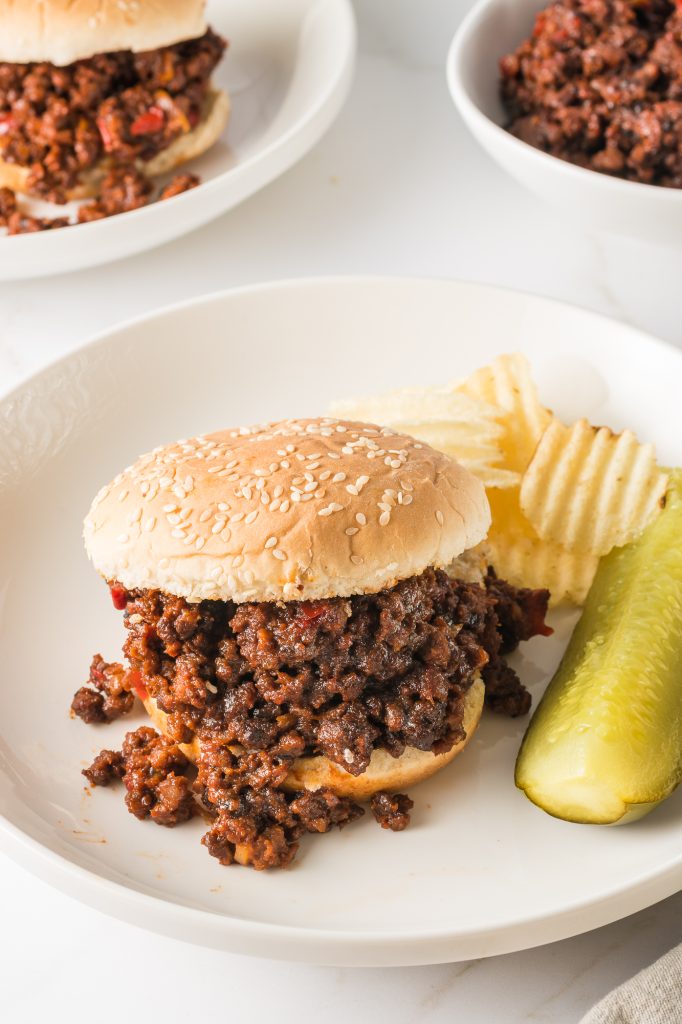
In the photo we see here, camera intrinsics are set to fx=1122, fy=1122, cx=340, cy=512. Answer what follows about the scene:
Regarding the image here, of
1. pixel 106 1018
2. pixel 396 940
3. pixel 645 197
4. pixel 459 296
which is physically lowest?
pixel 106 1018

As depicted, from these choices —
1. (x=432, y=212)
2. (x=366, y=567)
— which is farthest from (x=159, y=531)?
(x=432, y=212)

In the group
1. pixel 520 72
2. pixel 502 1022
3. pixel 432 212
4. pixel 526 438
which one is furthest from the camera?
pixel 432 212

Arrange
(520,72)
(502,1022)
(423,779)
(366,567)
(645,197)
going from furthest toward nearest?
(520,72) → (645,197) → (423,779) → (366,567) → (502,1022)

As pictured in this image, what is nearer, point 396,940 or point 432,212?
point 396,940

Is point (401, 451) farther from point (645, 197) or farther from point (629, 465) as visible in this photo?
point (645, 197)

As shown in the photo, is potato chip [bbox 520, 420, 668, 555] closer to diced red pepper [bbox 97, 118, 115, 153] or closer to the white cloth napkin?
the white cloth napkin

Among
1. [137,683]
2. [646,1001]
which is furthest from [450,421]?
[646,1001]

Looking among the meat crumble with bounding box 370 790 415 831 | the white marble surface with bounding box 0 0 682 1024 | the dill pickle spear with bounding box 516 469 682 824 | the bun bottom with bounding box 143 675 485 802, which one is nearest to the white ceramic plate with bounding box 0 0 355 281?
the white marble surface with bounding box 0 0 682 1024
